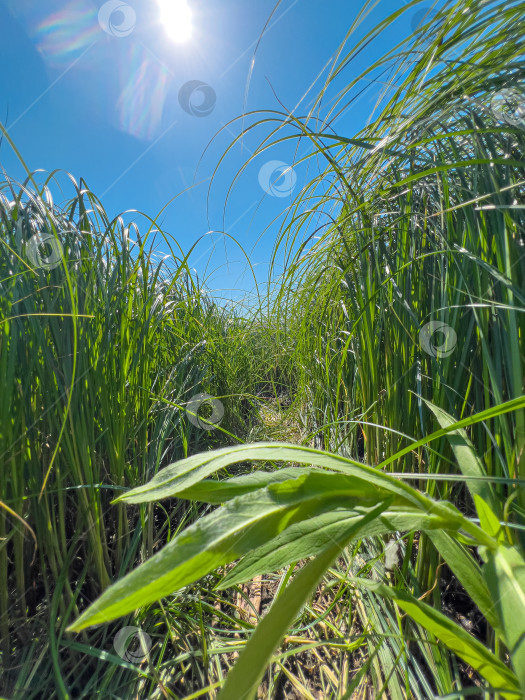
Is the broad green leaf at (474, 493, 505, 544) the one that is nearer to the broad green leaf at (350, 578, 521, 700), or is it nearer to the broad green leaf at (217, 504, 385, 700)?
the broad green leaf at (350, 578, 521, 700)

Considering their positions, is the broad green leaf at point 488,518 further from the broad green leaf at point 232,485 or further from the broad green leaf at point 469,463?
the broad green leaf at point 232,485

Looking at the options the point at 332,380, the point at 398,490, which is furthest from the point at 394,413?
the point at 332,380

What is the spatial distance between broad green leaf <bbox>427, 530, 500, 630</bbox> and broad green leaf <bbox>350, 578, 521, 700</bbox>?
0.11ft

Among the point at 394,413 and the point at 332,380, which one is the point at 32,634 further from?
the point at 332,380

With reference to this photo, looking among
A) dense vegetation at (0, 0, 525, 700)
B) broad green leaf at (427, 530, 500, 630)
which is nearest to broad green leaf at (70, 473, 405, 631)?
dense vegetation at (0, 0, 525, 700)

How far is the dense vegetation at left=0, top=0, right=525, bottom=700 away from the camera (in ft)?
0.96

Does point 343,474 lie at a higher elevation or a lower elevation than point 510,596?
higher

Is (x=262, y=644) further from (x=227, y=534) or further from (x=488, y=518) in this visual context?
(x=488, y=518)

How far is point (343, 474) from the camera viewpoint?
0.28 metres

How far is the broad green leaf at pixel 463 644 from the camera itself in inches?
11.8

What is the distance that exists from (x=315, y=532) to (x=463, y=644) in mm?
181

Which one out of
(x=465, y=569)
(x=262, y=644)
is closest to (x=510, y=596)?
(x=465, y=569)

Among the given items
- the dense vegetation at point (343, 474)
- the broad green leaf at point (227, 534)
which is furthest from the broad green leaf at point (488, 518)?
the broad green leaf at point (227, 534)

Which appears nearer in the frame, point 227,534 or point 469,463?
point 227,534
